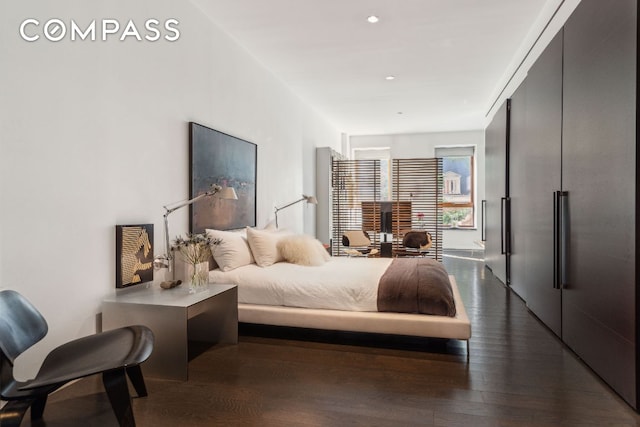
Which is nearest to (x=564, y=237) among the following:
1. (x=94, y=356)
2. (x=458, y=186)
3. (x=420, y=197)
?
(x=94, y=356)

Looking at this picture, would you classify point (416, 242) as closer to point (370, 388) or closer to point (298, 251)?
point (298, 251)

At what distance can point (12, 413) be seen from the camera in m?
1.73

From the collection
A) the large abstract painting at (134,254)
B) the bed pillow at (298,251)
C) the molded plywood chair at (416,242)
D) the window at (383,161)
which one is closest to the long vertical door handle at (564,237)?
the bed pillow at (298,251)

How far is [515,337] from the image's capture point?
11.4 feet

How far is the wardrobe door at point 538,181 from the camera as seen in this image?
3.42 metres

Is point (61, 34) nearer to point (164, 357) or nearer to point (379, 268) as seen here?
point (164, 357)

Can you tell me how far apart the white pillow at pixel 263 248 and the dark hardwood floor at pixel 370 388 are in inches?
29.7

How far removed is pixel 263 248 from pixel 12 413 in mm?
2463

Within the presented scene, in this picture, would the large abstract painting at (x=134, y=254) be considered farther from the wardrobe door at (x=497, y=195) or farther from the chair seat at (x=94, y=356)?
the wardrobe door at (x=497, y=195)

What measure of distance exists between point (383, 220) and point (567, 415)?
16.4ft

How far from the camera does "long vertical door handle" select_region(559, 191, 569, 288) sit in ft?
10.2

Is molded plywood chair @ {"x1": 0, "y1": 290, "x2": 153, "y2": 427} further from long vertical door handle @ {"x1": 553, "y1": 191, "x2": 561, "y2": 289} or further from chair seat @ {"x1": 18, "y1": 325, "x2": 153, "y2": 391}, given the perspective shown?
long vertical door handle @ {"x1": 553, "y1": 191, "x2": 561, "y2": 289}

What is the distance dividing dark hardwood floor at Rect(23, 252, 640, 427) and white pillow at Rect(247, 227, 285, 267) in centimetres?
76

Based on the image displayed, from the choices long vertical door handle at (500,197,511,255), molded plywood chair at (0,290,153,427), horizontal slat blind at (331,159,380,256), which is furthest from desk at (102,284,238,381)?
horizontal slat blind at (331,159,380,256)
